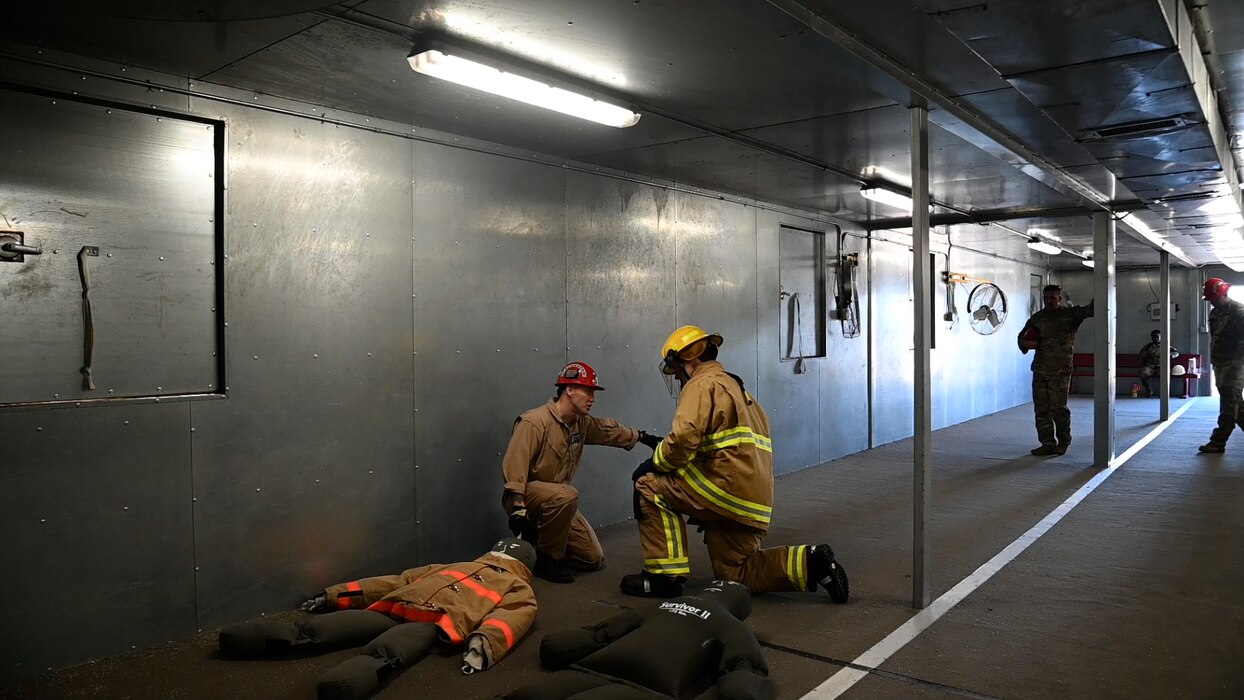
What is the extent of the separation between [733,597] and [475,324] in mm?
2590

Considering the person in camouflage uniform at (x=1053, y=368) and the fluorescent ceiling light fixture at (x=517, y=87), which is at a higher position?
the fluorescent ceiling light fixture at (x=517, y=87)

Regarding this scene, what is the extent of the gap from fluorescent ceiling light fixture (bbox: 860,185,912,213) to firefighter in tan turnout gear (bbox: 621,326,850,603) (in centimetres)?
390

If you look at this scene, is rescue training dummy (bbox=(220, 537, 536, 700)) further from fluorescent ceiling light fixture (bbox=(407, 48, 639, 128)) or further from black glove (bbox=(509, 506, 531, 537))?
fluorescent ceiling light fixture (bbox=(407, 48, 639, 128))

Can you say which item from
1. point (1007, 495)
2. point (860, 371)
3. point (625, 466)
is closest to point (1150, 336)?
point (860, 371)

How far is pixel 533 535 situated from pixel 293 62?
9.75 feet

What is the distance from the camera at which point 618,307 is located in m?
6.70

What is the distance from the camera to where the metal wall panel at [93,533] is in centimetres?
360

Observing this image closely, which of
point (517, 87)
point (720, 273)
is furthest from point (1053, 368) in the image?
point (517, 87)

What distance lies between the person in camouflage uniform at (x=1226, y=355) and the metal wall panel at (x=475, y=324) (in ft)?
27.3

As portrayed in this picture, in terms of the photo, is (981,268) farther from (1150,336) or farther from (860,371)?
(1150,336)

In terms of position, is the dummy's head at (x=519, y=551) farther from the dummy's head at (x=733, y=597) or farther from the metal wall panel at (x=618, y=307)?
the metal wall panel at (x=618, y=307)

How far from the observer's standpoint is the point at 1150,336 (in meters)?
18.6

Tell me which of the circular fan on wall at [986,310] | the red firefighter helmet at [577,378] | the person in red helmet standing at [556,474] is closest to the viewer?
the person in red helmet standing at [556,474]

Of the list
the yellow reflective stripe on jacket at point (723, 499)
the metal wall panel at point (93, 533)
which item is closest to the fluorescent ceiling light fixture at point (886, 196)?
the yellow reflective stripe on jacket at point (723, 499)
